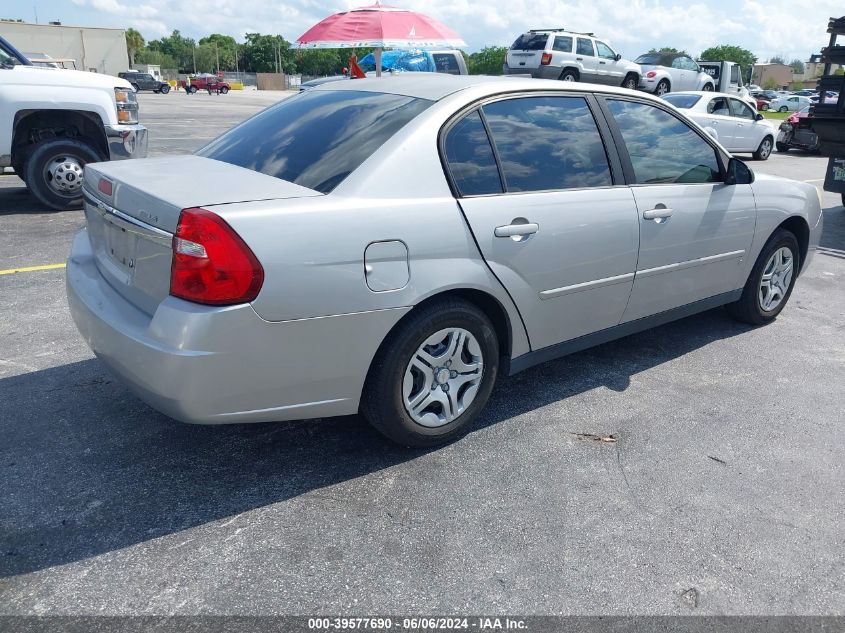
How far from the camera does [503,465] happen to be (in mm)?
3260

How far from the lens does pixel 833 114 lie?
8.78m

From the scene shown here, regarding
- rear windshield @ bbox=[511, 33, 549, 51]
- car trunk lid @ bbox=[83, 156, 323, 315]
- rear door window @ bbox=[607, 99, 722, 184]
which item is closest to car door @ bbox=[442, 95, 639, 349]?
rear door window @ bbox=[607, 99, 722, 184]

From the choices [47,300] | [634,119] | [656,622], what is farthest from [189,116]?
[656,622]

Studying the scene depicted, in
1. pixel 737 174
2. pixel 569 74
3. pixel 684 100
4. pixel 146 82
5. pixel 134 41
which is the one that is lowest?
pixel 737 174

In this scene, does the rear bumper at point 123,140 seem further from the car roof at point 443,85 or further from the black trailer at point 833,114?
the black trailer at point 833,114

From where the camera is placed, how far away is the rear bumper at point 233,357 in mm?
2602

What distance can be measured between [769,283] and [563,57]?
18815 millimetres

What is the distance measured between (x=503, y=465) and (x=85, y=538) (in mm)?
1719

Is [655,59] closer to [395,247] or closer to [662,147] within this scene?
[662,147]

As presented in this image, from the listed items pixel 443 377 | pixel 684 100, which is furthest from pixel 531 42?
pixel 443 377

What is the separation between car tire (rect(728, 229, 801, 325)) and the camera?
4.93 metres

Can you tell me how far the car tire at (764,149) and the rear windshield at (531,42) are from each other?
298 inches

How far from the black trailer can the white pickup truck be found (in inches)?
323

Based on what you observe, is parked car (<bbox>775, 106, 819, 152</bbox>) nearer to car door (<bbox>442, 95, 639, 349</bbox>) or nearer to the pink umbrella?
the pink umbrella
